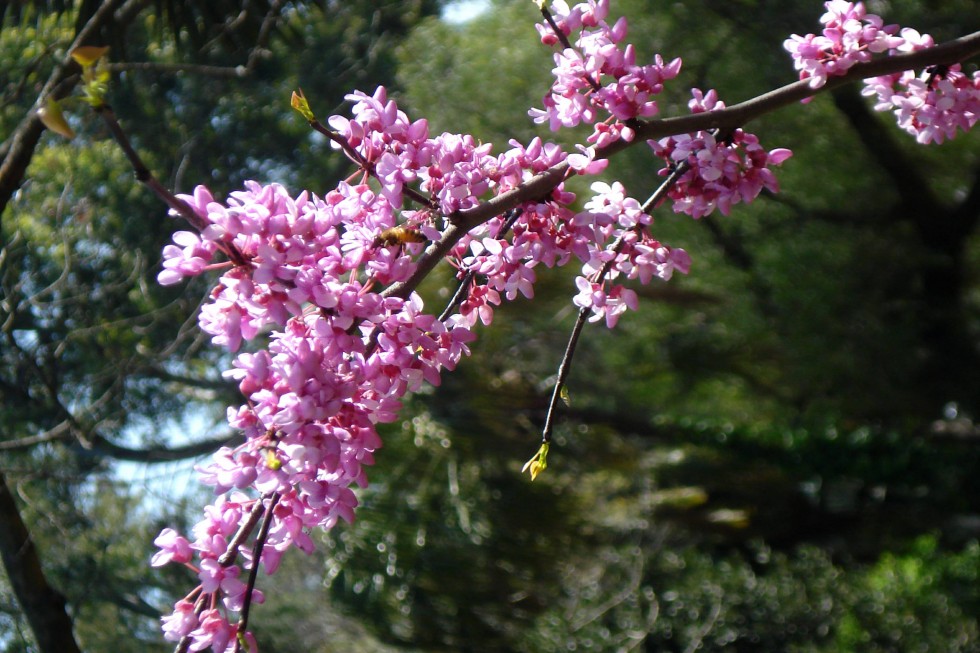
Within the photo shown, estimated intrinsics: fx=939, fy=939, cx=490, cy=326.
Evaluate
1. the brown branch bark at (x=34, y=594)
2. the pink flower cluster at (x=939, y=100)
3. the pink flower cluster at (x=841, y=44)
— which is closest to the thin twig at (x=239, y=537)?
the pink flower cluster at (x=841, y=44)

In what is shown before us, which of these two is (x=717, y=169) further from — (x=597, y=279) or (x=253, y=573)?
(x=253, y=573)

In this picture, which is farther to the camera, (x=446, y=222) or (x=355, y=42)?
(x=355, y=42)

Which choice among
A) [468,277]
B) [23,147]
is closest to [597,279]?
[468,277]

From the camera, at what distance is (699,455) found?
328cm

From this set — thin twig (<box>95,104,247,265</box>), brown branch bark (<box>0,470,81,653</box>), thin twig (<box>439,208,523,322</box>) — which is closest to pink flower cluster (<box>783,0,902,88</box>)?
thin twig (<box>439,208,523,322</box>)

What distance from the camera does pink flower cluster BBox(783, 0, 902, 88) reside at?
67 centimetres

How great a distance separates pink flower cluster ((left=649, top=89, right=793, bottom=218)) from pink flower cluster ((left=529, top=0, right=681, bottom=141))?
4cm

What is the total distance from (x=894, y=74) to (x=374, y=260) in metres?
0.47

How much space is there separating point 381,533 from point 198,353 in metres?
0.61

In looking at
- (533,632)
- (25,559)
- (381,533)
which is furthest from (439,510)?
(25,559)

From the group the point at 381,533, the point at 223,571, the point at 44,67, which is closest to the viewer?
the point at 223,571

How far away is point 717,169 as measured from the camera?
66cm

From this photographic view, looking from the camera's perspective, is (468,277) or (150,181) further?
(468,277)

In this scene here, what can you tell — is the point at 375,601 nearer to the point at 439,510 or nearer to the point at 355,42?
the point at 439,510
